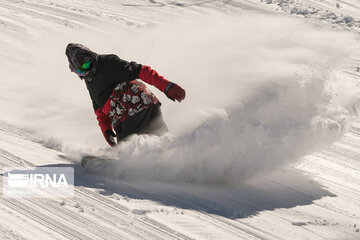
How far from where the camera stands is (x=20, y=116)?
6344 millimetres

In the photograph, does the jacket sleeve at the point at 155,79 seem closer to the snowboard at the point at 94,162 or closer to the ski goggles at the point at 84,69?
the ski goggles at the point at 84,69

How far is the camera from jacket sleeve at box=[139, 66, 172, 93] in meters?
4.78

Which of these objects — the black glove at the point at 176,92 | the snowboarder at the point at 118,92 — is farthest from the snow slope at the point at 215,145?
the black glove at the point at 176,92

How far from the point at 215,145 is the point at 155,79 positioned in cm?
83

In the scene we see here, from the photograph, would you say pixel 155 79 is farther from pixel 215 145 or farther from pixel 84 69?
pixel 215 145

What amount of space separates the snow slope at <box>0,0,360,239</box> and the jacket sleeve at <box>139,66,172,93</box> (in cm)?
49

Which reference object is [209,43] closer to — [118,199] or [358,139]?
[358,139]

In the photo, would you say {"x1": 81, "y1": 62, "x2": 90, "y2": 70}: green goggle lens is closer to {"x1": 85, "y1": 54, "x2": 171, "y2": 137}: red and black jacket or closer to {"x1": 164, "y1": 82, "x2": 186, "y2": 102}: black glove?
{"x1": 85, "y1": 54, "x2": 171, "y2": 137}: red and black jacket

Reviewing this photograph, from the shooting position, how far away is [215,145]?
505 centimetres

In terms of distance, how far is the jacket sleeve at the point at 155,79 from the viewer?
15.7ft

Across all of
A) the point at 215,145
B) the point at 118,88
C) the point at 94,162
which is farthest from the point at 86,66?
the point at 215,145

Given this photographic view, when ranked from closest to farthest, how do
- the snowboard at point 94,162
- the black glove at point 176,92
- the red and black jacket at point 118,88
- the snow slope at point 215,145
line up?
the snow slope at point 215,145 < the black glove at point 176,92 < the snowboard at point 94,162 < the red and black jacket at point 118,88

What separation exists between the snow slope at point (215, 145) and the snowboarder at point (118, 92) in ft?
0.86

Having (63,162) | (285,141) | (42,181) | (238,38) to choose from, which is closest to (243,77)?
(285,141)
